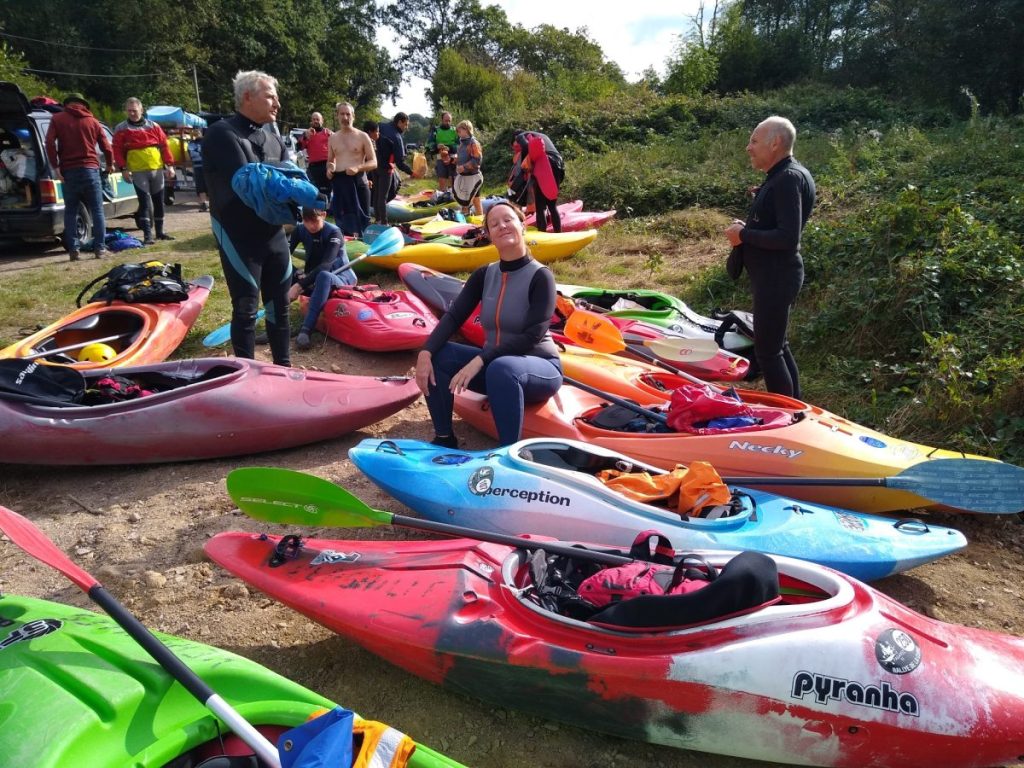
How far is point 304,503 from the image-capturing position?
2.64 m

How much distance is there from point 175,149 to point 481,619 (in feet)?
53.6

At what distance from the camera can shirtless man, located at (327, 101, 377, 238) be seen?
790 cm

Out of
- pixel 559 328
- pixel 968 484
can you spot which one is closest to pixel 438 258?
pixel 559 328

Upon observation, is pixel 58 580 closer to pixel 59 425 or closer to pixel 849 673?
pixel 59 425

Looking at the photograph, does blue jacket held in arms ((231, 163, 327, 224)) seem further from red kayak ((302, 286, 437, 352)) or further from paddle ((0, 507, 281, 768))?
paddle ((0, 507, 281, 768))

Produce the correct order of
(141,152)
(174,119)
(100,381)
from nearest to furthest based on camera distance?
(100,381), (141,152), (174,119)

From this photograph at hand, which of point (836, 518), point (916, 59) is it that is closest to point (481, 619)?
point (836, 518)

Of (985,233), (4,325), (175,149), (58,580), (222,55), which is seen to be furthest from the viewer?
(222,55)

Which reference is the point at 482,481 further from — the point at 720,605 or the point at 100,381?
the point at 100,381

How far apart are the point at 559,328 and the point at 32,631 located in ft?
13.4

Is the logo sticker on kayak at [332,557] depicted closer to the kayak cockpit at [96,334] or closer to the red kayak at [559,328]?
the red kayak at [559,328]

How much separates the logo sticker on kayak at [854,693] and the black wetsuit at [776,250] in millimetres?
2309

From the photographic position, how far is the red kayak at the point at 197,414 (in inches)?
139

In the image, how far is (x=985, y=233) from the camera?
5.18 m
